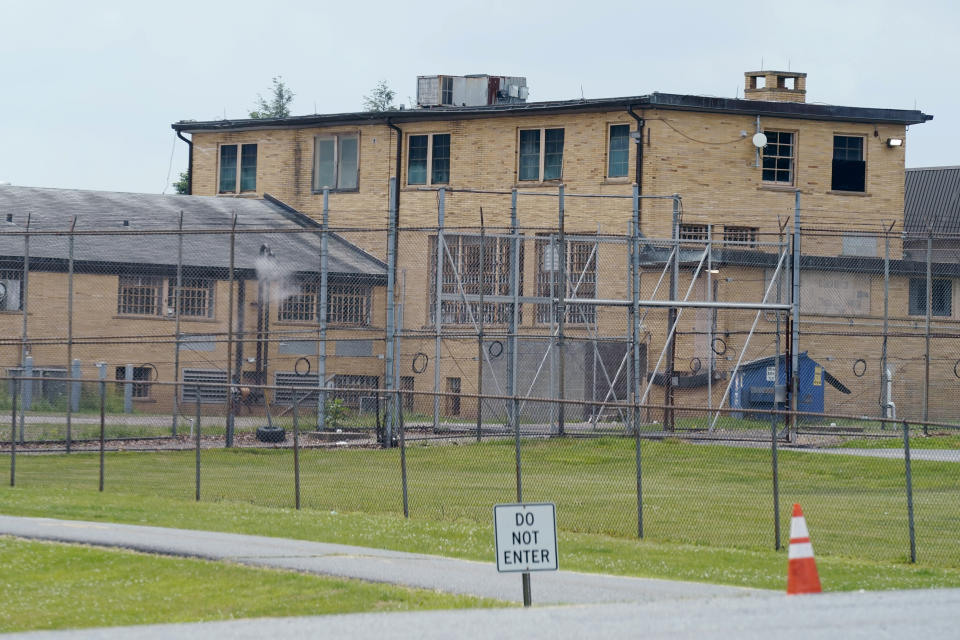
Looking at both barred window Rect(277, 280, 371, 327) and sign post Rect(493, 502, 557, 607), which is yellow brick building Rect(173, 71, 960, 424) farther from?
sign post Rect(493, 502, 557, 607)

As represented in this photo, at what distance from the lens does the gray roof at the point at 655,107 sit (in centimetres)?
3909

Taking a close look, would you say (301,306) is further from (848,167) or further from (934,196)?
(934,196)

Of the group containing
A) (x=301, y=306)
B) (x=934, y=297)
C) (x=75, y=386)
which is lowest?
(x=75, y=386)

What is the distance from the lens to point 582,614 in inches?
432

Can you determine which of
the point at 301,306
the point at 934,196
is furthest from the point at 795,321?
the point at 934,196

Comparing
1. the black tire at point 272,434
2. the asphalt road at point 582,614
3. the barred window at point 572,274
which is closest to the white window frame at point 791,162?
the barred window at point 572,274

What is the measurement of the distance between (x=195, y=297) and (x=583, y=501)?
1958 centimetres

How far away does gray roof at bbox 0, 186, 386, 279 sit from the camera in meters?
35.4

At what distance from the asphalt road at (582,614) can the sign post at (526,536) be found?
42 cm

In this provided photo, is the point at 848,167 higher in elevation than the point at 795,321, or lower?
higher

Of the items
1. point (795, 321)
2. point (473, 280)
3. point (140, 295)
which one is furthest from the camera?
point (473, 280)

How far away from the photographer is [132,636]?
405 inches

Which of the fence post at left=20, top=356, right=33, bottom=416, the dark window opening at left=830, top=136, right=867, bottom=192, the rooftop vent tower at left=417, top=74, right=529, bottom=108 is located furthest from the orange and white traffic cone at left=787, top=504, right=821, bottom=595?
the rooftop vent tower at left=417, top=74, right=529, bottom=108

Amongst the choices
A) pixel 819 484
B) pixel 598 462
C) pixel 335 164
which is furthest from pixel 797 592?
pixel 335 164
